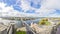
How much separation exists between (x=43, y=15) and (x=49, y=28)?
0.48ft

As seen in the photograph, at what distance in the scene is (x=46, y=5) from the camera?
1.51 m


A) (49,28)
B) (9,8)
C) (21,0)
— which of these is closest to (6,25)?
(9,8)

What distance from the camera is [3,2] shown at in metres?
1.51

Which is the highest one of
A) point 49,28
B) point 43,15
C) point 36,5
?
point 36,5

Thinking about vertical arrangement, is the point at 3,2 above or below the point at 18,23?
above

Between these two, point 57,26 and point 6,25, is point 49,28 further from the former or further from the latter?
point 6,25

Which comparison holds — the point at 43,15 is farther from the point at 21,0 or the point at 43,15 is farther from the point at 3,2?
the point at 3,2

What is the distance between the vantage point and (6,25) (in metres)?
1.50

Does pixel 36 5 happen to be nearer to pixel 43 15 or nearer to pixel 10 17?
pixel 43 15

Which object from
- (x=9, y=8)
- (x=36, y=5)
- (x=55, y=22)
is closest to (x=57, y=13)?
(x=55, y=22)

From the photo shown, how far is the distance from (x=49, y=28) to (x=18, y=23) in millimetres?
318

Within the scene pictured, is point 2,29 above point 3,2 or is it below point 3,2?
below

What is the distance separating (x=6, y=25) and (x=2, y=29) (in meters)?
0.06

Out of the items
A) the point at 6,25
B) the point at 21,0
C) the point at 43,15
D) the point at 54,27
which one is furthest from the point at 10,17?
the point at 54,27
